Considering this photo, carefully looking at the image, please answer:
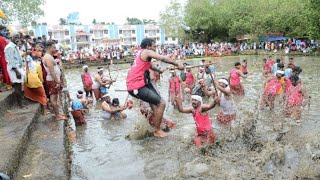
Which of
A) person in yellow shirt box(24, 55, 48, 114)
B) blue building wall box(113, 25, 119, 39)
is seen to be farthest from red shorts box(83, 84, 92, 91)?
blue building wall box(113, 25, 119, 39)

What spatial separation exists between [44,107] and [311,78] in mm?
12950

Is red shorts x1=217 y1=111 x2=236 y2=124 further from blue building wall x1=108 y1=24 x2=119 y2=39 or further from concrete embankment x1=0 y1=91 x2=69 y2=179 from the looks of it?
blue building wall x1=108 y1=24 x2=119 y2=39

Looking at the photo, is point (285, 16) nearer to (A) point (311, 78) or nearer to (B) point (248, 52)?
(B) point (248, 52)

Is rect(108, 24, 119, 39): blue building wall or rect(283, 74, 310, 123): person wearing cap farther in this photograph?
rect(108, 24, 119, 39): blue building wall

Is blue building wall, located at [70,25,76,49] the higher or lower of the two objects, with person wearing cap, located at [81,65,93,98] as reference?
higher

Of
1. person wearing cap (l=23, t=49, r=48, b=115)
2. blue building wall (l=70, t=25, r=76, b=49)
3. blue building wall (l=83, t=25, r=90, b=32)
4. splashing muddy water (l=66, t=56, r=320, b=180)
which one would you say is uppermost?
blue building wall (l=83, t=25, r=90, b=32)

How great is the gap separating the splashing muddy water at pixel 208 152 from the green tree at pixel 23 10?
2820 cm

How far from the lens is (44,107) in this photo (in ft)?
25.6

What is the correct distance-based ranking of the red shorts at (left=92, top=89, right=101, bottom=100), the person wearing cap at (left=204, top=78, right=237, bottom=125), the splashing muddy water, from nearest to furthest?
the splashing muddy water < the person wearing cap at (left=204, top=78, right=237, bottom=125) < the red shorts at (left=92, top=89, right=101, bottom=100)

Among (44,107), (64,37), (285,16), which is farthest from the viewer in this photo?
(64,37)

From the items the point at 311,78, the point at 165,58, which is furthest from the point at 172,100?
the point at 311,78

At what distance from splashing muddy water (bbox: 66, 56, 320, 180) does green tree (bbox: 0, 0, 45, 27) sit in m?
28.2

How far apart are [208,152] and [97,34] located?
80.3m

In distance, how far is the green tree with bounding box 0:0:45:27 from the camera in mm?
32562
